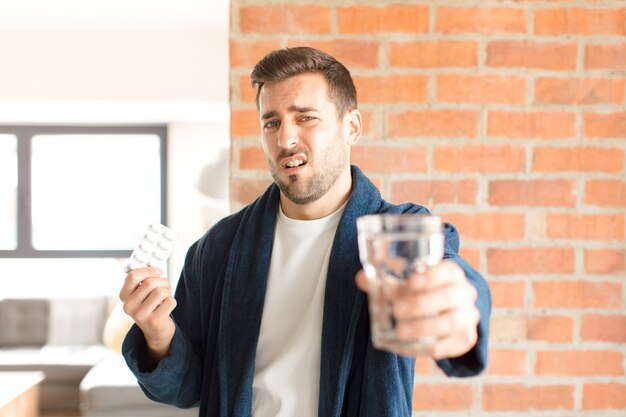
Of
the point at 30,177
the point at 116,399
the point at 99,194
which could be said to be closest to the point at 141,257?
the point at 116,399

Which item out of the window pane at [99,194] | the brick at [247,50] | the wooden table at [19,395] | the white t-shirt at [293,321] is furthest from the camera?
the window pane at [99,194]

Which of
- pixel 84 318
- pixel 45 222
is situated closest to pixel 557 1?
pixel 84 318

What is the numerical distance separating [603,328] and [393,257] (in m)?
1.13

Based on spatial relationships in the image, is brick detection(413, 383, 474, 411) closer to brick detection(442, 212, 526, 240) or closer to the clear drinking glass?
brick detection(442, 212, 526, 240)

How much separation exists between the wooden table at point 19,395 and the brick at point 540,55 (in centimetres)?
290

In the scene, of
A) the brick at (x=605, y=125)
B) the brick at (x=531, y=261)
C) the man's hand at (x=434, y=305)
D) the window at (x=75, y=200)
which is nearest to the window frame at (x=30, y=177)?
the window at (x=75, y=200)

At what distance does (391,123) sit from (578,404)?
834 millimetres

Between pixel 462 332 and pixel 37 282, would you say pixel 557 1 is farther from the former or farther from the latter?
pixel 37 282

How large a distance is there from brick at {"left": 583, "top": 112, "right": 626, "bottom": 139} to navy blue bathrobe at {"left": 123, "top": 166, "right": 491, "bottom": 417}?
0.56m

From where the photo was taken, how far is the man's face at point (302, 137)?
1280mm

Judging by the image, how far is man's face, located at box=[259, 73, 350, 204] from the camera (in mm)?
1280

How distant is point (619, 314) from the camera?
1.57 m

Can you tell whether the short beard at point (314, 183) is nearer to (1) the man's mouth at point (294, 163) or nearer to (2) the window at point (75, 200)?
(1) the man's mouth at point (294, 163)

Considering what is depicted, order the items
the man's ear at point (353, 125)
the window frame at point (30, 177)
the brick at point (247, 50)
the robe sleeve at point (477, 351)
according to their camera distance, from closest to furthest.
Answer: the robe sleeve at point (477, 351)
the man's ear at point (353, 125)
the brick at point (247, 50)
the window frame at point (30, 177)
